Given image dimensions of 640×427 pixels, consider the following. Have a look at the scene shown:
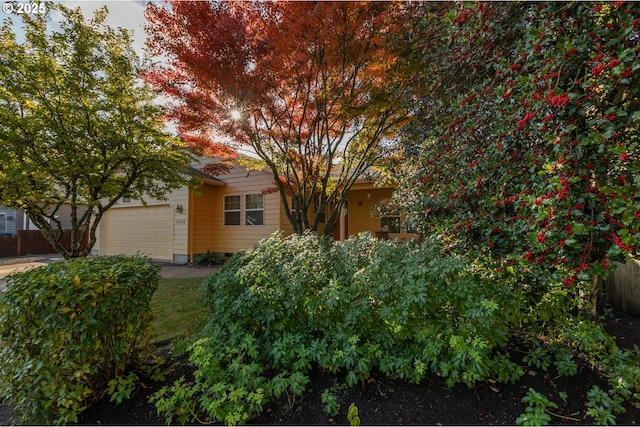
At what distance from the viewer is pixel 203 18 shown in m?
4.58

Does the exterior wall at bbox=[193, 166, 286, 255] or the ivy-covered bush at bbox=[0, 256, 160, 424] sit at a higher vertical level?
the exterior wall at bbox=[193, 166, 286, 255]

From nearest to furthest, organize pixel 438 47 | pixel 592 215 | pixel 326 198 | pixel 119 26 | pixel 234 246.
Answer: pixel 592 215, pixel 438 47, pixel 119 26, pixel 326 198, pixel 234 246

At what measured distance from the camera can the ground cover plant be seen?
2.05 m

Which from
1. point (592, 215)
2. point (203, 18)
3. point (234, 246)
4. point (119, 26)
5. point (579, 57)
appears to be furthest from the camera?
point (234, 246)

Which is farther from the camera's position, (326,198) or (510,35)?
(326,198)

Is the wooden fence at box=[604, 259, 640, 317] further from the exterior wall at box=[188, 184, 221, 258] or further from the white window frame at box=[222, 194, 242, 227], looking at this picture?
the exterior wall at box=[188, 184, 221, 258]

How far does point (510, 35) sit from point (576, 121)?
1234mm

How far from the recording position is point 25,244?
13.9 metres

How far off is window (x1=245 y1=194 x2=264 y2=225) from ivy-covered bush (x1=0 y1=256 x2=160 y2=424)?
7.76m

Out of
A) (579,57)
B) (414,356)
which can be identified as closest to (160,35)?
(579,57)

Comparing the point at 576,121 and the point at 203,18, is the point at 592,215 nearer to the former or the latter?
the point at 576,121

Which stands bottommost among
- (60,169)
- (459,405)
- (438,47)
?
(459,405)

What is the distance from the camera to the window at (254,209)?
1015 cm

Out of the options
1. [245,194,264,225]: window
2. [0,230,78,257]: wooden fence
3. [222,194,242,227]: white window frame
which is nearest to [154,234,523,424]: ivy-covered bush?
[245,194,264,225]: window
